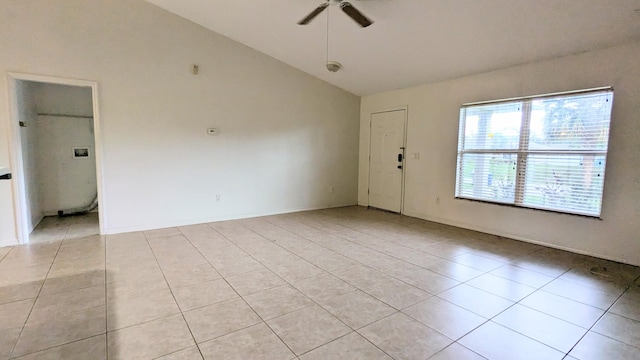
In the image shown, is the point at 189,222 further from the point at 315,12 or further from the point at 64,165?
the point at 315,12

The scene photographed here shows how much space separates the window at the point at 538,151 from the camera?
348 centimetres

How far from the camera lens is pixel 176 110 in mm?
4566

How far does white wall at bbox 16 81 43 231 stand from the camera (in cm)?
399

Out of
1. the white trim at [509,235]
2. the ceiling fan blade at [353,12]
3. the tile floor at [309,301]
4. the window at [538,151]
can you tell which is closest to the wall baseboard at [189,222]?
the tile floor at [309,301]

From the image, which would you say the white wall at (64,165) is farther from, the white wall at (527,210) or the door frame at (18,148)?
the white wall at (527,210)

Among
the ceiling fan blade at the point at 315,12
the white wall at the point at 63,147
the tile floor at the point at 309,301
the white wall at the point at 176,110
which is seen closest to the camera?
the tile floor at the point at 309,301

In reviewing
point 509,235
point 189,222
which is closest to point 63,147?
point 189,222

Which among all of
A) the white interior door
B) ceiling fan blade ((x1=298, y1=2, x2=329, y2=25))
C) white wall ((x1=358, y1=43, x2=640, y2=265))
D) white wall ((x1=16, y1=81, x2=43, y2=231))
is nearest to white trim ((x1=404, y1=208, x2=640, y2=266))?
white wall ((x1=358, y1=43, x2=640, y2=265))

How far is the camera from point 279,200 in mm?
5738

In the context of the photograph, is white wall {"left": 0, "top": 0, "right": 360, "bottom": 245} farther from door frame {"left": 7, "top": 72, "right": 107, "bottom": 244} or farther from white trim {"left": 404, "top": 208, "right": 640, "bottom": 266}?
white trim {"left": 404, "top": 208, "right": 640, "bottom": 266}

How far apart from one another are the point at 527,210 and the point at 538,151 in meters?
0.81

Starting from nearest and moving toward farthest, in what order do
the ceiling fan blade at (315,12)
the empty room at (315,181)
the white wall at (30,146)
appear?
the empty room at (315,181) < the ceiling fan blade at (315,12) < the white wall at (30,146)

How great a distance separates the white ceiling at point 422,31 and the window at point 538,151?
622 mm

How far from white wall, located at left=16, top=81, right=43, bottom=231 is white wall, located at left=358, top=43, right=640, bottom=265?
5.72 meters
